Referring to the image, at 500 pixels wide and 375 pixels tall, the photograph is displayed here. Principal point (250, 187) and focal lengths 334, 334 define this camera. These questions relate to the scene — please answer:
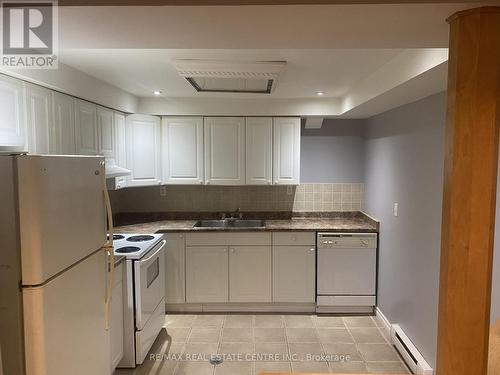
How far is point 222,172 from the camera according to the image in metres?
3.88

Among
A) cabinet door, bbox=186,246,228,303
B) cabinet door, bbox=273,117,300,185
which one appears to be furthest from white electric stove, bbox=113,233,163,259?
cabinet door, bbox=273,117,300,185

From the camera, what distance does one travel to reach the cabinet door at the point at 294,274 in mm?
3637

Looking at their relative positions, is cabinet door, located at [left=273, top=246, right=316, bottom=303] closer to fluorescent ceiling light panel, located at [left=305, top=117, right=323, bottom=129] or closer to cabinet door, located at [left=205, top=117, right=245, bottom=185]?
cabinet door, located at [left=205, top=117, right=245, bottom=185]

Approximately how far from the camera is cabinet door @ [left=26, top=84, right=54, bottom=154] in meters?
2.02

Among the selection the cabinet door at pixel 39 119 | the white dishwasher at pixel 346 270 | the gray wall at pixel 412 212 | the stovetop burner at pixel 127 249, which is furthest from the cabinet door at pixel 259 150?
the cabinet door at pixel 39 119

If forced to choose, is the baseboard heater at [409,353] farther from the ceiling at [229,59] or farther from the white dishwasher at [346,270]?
the ceiling at [229,59]

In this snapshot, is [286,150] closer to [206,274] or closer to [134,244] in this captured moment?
[206,274]

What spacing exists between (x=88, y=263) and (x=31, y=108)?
1.07m

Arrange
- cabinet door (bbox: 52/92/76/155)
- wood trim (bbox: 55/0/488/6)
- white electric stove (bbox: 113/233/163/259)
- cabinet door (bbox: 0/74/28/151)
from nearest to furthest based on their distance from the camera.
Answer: wood trim (bbox: 55/0/488/6)
cabinet door (bbox: 0/74/28/151)
cabinet door (bbox: 52/92/76/155)
white electric stove (bbox: 113/233/163/259)

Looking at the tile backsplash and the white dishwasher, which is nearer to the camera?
the white dishwasher

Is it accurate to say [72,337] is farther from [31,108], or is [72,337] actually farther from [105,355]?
[31,108]

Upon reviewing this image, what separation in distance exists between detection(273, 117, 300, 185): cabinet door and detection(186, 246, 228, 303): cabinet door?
1076 millimetres

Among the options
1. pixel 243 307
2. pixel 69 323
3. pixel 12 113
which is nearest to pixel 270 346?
pixel 243 307

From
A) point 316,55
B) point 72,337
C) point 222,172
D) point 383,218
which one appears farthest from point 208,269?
point 316,55
